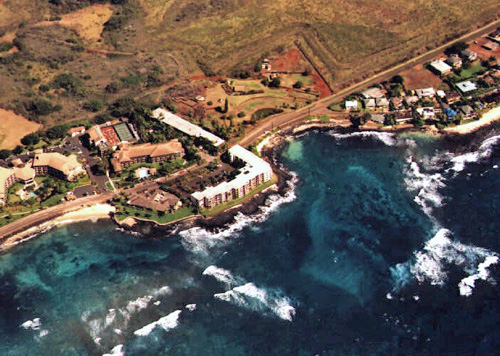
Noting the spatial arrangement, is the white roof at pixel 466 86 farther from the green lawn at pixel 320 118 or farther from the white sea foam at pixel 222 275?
the white sea foam at pixel 222 275

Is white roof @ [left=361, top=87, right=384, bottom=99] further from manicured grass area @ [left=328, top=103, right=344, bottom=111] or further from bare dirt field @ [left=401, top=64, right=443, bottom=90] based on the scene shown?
bare dirt field @ [left=401, top=64, right=443, bottom=90]

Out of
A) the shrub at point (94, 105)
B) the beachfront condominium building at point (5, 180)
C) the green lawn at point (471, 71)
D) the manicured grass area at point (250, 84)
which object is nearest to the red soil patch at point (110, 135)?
the shrub at point (94, 105)

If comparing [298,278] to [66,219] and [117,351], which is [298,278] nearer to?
[117,351]

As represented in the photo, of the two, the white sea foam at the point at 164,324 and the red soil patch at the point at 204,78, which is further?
the red soil patch at the point at 204,78

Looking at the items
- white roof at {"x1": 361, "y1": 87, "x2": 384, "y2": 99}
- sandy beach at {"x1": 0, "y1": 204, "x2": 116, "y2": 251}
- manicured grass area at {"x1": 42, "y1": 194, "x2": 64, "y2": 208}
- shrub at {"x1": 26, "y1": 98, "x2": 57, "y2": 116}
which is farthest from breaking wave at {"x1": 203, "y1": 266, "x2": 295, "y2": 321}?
shrub at {"x1": 26, "y1": 98, "x2": 57, "y2": 116}

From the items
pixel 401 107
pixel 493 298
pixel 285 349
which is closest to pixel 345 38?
pixel 401 107

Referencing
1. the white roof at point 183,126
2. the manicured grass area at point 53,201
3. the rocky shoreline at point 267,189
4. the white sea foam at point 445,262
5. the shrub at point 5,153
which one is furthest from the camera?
the white roof at point 183,126
